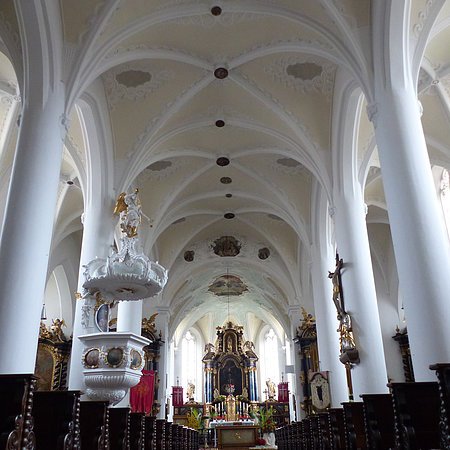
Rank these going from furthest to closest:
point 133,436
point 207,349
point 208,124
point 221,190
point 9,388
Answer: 1. point 207,349
2. point 221,190
3. point 208,124
4. point 133,436
5. point 9,388

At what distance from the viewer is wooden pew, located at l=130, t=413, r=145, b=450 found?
5.99 meters

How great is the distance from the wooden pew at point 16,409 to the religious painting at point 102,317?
20.2 ft

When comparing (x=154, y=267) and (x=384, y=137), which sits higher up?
(x=384, y=137)

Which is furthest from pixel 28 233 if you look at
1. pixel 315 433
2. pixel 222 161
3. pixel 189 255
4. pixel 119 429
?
pixel 189 255

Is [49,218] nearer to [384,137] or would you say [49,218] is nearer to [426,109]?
[384,137]

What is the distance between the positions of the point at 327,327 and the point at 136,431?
8217 millimetres

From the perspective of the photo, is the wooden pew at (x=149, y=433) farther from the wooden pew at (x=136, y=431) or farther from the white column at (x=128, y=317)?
the white column at (x=128, y=317)

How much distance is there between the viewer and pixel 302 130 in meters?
11.7

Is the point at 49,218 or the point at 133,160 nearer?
the point at 49,218

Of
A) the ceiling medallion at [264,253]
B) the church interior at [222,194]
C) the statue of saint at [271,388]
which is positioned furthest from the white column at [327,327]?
the statue of saint at [271,388]

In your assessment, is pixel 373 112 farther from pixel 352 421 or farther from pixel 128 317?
pixel 128 317

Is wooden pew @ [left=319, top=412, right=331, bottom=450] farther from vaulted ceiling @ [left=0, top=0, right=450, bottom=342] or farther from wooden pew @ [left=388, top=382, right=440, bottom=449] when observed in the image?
vaulted ceiling @ [left=0, top=0, right=450, bottom=342]

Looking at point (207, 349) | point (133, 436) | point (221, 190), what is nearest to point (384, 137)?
point (133, 436)

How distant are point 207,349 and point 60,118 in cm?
2544
